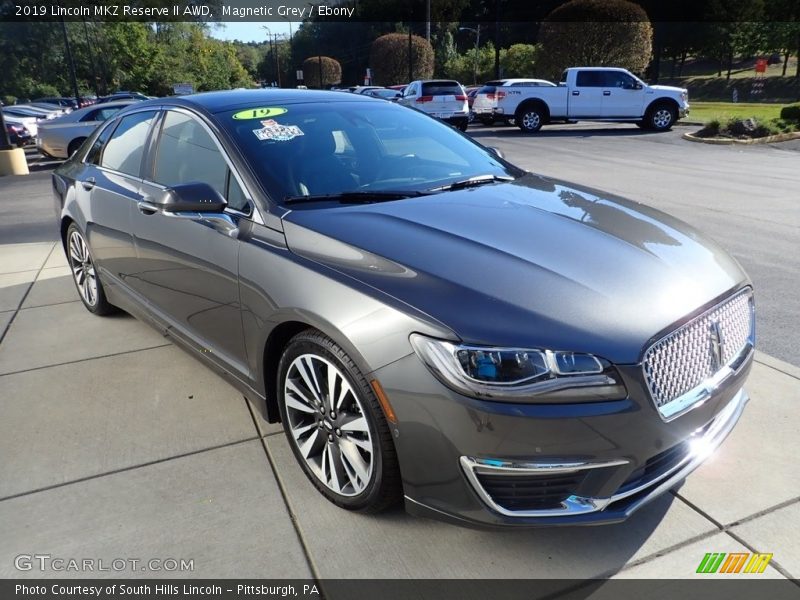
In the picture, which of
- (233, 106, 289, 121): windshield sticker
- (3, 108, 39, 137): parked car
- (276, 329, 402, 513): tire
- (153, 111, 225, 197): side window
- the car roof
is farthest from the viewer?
(3, 108, 39, 137): parked car

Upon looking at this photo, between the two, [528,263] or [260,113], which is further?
[260,113]

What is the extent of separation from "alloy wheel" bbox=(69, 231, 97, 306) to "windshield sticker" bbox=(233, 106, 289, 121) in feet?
6.95

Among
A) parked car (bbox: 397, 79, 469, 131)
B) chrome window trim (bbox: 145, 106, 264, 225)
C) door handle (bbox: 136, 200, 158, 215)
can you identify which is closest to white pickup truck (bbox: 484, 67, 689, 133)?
parked car (bbox: 397, 79, 469, 131)

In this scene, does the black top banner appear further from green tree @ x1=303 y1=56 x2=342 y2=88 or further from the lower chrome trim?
the lower chrome trim

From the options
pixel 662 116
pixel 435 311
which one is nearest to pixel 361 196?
pixel 435 311

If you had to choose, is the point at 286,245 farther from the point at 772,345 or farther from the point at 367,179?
the point at 772,345

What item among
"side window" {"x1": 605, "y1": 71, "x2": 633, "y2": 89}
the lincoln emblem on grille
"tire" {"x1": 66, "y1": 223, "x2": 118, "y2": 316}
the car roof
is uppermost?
"side window" {"x1": 605, "y1": 71, "x2": 633, "y2": 89}

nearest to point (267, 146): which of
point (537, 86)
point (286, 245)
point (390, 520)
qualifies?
point (286, 245)

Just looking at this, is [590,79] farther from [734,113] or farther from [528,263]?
[528,263]

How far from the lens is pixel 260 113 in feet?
11.0

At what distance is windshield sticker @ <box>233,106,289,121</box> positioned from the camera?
3295mm

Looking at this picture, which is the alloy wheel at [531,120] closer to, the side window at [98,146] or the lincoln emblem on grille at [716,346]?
the side window at [98,146]

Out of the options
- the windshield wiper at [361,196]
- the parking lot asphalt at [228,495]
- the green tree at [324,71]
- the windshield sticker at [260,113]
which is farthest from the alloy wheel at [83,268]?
the green tree at [324,71]

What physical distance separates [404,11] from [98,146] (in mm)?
74597
